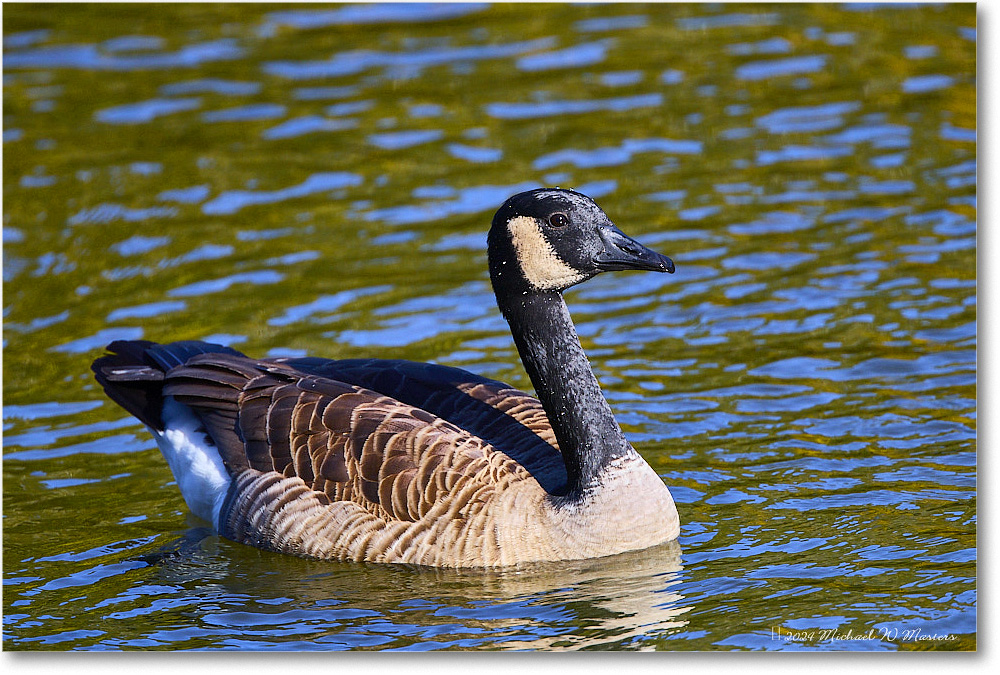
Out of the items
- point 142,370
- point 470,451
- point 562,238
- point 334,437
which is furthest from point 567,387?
point 142,370

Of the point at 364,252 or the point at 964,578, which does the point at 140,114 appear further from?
the point at 964,578

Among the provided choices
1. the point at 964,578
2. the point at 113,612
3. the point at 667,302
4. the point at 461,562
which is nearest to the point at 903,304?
the point at 667,302

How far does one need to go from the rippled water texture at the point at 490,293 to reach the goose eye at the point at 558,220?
2.09m

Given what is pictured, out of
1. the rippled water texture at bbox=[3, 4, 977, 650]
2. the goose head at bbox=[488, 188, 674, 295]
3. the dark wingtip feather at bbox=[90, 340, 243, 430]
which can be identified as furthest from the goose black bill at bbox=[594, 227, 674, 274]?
the dark wingtip feather at bbox=[90, 340, 243, 430]

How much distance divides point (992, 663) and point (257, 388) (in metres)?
4.94

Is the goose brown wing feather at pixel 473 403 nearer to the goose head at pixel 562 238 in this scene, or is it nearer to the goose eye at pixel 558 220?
the goose head at pixel 562 238

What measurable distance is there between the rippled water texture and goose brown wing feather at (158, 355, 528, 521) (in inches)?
22.0

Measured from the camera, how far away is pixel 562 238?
851cm

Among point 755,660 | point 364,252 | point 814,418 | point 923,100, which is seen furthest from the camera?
point 923,100

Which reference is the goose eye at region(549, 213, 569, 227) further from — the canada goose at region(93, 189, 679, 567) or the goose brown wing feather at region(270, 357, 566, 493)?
the goose brown wing feather at region(270, 357, 566, 493)

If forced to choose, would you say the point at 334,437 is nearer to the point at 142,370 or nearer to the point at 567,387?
the point at 567,387

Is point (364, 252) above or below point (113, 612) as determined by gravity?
above

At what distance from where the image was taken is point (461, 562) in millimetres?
8766

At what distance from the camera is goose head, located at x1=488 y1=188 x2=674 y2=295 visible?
850cm
